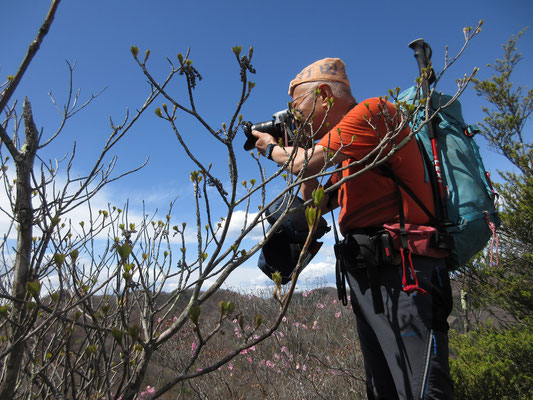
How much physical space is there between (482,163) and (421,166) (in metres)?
0.30

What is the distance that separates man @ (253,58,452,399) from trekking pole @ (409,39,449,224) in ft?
0.17

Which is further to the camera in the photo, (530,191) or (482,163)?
(530,191)

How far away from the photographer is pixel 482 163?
1451 millimetres

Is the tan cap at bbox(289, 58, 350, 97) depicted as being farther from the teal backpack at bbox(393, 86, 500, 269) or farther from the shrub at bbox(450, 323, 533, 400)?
the shrub at bbox(450, 323, 533, 400)

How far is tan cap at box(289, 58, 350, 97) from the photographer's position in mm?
1591

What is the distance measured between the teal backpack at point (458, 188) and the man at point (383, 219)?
0.22 ft

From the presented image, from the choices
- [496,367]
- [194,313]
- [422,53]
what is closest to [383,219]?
[422,53]

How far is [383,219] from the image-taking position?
4.52 ft

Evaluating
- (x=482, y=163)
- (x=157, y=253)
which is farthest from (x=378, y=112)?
(x=157, y=253)

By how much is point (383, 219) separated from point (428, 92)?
587 millimetres

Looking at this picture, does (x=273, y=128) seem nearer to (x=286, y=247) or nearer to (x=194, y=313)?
(x=286, y=247)

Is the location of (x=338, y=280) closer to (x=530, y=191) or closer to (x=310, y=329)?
(x=530, y=191)

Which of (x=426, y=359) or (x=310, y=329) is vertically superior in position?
(x=426, y=359)

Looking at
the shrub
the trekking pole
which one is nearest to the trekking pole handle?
the trekking pole
